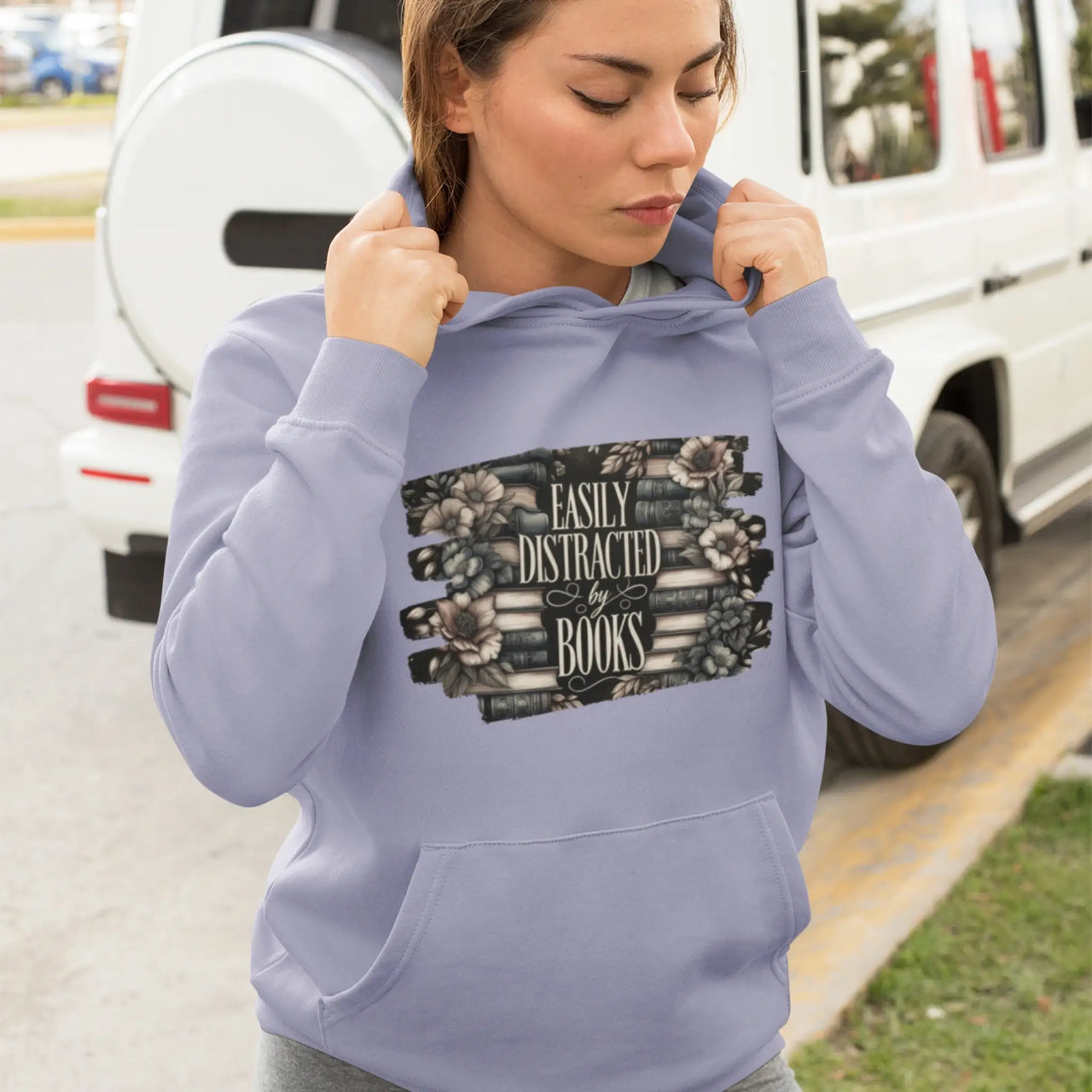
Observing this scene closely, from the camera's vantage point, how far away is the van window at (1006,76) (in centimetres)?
416

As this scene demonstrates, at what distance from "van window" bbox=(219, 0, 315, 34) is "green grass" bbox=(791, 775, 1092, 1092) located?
102 inches

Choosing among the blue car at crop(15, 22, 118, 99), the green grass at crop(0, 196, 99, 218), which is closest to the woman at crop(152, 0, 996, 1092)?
the green grass at crop(0, 196, 99, 218)

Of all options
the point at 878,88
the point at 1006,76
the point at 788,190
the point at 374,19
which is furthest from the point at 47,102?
A: the point at 788,190

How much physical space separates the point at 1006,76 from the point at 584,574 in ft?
11.4

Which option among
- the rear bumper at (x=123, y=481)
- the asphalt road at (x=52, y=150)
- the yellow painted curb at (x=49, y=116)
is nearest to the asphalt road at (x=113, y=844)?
the rear bumper at (x=123, y=481)

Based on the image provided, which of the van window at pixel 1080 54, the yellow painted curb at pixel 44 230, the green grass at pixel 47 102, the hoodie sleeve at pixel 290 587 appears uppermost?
the green grass at pixel 47 102

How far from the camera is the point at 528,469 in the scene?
1.36 metres

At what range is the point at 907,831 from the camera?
12.7ft

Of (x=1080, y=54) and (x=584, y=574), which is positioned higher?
(x=1080, y=54)

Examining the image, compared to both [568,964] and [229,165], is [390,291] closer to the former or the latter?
[568,964]

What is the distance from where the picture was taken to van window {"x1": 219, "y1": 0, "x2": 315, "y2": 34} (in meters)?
3.94

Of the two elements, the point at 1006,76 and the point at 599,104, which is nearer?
the point at 599,104

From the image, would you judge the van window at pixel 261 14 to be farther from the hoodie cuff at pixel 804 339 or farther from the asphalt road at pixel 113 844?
the hoodie cuff at pixel 804 339

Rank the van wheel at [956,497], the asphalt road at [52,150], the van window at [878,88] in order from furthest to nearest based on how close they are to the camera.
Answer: the asphalt road at [52,150] → the van wheel at [956,497] → the van window at [878,88]
